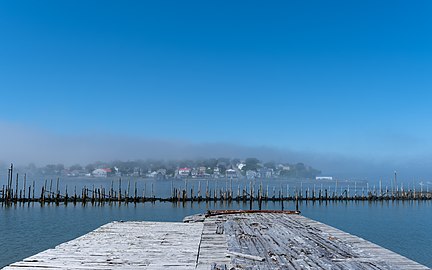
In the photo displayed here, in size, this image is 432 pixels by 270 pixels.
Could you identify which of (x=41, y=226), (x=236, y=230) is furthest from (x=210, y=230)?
(x=41, y=226)

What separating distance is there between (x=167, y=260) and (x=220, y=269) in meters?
2.05

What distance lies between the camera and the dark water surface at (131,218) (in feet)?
96.7

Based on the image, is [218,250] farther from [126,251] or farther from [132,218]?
[132,218]

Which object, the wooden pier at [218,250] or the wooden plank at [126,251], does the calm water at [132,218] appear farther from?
the wooden pier at [218,250]

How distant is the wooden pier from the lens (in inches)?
453

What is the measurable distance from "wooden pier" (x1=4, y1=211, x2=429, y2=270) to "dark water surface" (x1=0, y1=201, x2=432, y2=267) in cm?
1167

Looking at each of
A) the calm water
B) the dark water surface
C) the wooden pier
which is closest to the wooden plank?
the wooden pier

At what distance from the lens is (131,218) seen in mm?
47750

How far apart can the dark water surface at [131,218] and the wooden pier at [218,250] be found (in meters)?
11.7

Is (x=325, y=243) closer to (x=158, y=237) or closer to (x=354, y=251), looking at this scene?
(x=354, y=251)

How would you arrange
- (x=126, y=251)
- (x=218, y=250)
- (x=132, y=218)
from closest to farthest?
(x=218, y=250) < (x=126, y=251) < (x=132, y=218)

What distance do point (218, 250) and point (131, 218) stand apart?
36783 mm

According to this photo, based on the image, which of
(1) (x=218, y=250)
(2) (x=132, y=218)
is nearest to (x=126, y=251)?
(1) (x=218, y=250)

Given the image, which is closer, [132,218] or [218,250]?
[218,250]
